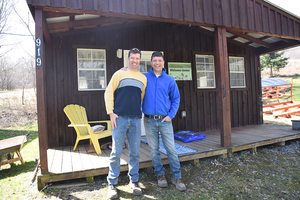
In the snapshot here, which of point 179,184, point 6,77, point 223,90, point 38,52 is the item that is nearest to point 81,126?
point 38,52

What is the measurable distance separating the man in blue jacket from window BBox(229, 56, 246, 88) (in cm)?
422

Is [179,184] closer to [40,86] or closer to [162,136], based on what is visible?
[162,136]

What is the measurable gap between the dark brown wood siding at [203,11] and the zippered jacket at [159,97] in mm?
1192

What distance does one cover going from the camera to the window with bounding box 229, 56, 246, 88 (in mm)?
6020

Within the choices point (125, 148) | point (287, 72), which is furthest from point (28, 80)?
point (287, 72)

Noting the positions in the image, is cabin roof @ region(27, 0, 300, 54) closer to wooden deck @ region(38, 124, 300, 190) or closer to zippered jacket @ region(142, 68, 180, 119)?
zippered jacket @ region(142, 68, 180, 119)

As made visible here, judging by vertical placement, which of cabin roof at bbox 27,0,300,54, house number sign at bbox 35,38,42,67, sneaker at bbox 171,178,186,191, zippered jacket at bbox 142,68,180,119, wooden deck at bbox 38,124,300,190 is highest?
cabin roof at bbox 27,0,300,54

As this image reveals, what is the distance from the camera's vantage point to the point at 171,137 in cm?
246

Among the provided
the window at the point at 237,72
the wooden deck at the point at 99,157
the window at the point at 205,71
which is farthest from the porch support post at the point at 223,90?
the window at the point at 237,72

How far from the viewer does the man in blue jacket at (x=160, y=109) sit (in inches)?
95.0

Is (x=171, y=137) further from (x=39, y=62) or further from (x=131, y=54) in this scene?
(x=39, y=62)

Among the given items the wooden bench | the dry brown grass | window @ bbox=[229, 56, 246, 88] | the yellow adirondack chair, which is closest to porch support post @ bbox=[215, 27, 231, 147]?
the yellow adirondack chair

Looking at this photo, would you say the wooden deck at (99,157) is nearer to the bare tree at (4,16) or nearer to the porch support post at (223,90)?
the porch support post at (223,90)

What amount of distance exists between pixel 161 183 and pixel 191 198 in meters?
0.43
